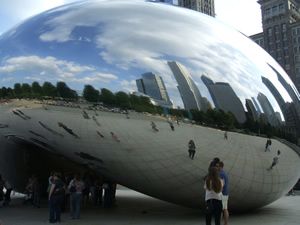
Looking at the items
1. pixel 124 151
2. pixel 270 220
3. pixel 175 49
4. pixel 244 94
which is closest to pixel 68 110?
pixel 124 151

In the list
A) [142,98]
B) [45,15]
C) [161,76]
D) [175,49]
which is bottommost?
[142,98]

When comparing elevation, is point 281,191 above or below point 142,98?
below

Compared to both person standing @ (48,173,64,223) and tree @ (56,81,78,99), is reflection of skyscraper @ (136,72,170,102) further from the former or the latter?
person standing @ (48,173,64,223)

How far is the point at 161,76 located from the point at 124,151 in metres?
1.41

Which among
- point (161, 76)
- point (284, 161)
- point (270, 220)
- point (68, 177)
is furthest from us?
point (68, 177)

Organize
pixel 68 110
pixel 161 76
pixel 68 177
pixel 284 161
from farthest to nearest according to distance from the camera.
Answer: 1. pixel 68 177
2. pixel 284 161
3. pixel 68 110
4. pixel 161 76

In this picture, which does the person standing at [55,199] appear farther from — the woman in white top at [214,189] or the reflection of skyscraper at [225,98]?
the reflection of skyscraper at [225,98]

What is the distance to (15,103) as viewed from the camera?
5.64 metres

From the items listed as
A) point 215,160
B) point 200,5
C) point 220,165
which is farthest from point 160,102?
point 200,5

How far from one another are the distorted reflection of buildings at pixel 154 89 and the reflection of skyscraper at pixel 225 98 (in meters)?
0.66

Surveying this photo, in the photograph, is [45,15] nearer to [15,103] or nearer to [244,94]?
[15,103]

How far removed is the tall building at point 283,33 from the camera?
268 feet

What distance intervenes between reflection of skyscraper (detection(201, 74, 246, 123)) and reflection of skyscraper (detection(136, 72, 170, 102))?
2.16 feet

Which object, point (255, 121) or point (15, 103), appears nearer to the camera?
point (255, 121)
